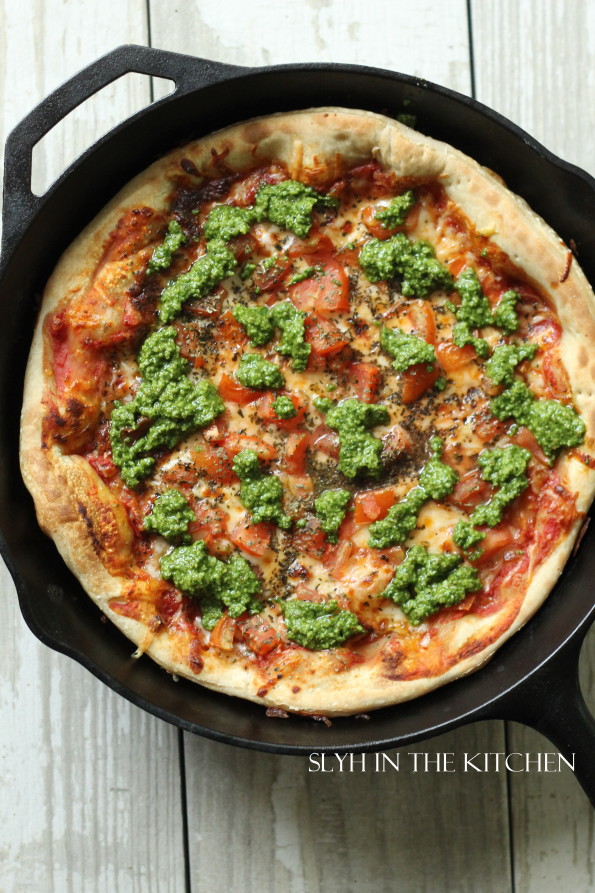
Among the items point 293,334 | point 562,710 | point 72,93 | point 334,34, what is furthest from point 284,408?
point 334,34

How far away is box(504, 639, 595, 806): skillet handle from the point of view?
2701 millimetres

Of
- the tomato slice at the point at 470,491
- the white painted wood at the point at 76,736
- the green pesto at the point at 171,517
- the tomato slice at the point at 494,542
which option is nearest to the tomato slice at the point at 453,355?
the tomato slice at the point at 470,491

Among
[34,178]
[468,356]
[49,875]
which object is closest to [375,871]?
[49,875]

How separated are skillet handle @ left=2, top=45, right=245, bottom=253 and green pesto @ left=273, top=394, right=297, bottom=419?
1054mm

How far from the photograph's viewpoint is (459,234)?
309 centimetres

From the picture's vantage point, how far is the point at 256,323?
3070 mm

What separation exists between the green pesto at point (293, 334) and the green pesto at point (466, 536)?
2.67 ft

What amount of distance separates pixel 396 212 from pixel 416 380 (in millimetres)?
612

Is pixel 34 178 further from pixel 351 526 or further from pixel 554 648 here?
pixel 554 648

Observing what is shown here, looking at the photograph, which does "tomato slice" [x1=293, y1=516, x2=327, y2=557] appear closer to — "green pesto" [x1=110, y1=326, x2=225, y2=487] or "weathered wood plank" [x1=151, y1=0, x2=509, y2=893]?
"green pesto" [x1=110, y1=326, x2=225, y2=487]

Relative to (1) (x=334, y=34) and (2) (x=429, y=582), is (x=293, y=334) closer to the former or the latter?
(2) (x=429, y=582)

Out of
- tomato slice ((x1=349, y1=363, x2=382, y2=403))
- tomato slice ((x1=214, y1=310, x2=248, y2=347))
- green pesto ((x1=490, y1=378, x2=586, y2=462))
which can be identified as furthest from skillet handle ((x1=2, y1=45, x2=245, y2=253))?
green pesto ((x1=490, y1=378, x2=586, y2=462))

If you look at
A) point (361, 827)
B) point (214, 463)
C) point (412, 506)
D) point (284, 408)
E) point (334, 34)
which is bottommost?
point (361, 827)

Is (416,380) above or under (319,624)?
above
